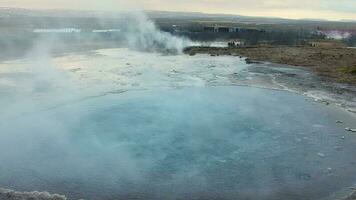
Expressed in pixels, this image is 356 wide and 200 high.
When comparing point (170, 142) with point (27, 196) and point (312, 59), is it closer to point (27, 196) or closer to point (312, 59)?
point (27, 196)

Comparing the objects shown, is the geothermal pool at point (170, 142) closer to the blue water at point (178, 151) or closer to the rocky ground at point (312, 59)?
the blue water at point (178, 151)

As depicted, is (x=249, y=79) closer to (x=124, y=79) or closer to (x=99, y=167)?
(x=124, y=79)

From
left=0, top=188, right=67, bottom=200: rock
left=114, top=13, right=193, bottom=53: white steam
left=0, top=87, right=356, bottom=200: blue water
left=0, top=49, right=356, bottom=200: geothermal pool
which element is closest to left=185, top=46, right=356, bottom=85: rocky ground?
left=114, top=13, right=193, bottom=53: white steam

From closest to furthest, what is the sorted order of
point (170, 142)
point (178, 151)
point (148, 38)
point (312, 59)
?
point (178, 151)
point (170, 142)
point (312, 59)
point (148, 38)

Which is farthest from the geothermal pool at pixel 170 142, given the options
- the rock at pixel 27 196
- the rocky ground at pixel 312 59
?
the rocky ground at pixel 312 59

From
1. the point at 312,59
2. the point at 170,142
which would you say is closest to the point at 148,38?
the point at 312,59

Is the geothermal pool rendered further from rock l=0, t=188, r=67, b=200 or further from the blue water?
rock l=0, t=188, r=67, b=200
